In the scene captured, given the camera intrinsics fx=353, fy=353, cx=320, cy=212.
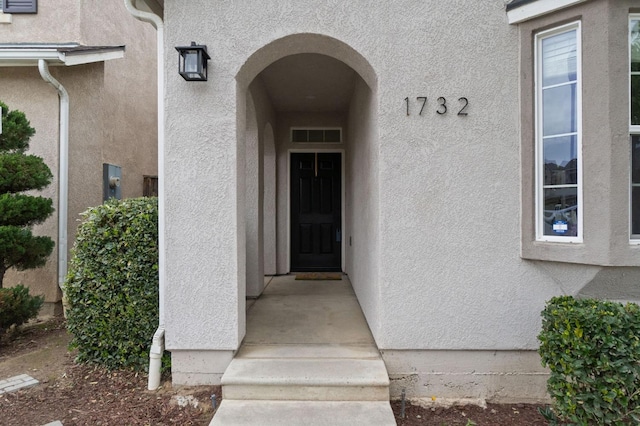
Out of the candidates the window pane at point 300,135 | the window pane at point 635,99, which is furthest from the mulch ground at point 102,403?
the window pane at point 300,135

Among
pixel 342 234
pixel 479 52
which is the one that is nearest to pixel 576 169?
pixel 479 52

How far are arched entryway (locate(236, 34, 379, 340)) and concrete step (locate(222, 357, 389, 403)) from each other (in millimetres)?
638

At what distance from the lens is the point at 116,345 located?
3.36m

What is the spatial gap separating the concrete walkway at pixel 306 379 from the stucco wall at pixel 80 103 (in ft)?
12.1

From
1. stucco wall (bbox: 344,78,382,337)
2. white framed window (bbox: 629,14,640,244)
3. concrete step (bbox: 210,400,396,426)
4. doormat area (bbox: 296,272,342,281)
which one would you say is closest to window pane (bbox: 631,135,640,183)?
white framed window (bbox: 629,14,640,244)

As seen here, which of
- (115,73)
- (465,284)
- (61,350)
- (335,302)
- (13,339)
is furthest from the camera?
Result: (115,73)

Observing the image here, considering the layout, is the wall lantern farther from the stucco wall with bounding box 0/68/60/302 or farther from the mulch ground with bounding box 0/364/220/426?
the stucco wall with bounding box 0/68/60/302

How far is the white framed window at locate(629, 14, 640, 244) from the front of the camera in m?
2.66

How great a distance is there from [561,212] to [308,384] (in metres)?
2.45

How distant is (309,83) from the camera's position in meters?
4.89

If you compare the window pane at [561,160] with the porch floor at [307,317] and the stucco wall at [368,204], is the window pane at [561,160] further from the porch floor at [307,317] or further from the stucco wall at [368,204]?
the porch floor at [307,317]

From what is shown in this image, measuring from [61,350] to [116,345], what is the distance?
115cm

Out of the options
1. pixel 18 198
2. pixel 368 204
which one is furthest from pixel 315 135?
pixel 18 198

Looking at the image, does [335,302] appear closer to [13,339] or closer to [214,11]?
[214,11]
